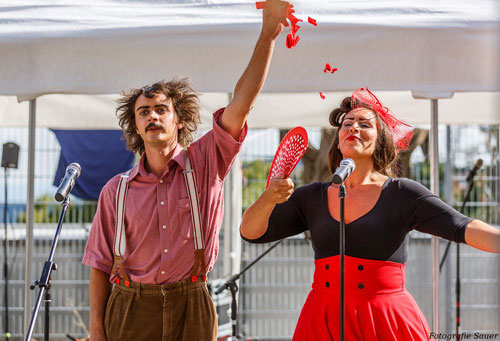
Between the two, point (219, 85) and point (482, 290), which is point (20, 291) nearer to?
point (219, 85)

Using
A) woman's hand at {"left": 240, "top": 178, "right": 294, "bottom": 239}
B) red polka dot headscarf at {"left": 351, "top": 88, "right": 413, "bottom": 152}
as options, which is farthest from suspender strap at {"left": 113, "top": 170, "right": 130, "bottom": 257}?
red polka dot headscarf at {"left": 351, "top": 88, "right": 413, "bottom": 152}

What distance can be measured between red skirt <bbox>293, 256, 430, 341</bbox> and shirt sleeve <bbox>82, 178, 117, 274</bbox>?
2.62 ft

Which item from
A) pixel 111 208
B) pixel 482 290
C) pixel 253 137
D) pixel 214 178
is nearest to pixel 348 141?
pixel 214 178

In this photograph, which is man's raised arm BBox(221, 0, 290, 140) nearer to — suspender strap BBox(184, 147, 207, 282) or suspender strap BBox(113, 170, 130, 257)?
suspender strap BBox(184, 147, 207, 282)

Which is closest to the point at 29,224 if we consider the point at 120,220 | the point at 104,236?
the point at 104,236

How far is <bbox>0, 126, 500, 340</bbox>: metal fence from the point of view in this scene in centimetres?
564

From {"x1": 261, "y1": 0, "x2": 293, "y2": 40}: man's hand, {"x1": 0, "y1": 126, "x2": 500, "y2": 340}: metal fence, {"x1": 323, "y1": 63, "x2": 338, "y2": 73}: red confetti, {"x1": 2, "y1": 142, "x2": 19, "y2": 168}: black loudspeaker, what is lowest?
{"x1": 0, "y1": 126, "x2": 500, "y2": 340}: metal fence

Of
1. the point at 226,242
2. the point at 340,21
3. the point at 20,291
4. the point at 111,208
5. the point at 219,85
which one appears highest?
the point at 340,21

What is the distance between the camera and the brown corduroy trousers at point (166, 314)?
2.22 meters

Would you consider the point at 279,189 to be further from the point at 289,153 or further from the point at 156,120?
the point at 156,120

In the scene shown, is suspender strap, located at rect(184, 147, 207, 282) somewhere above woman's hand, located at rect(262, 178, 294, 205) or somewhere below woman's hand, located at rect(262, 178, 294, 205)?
below

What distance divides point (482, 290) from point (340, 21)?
391 centimetres

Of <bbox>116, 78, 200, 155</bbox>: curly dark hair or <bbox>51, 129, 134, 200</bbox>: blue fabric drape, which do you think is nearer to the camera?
<bbox>116, 78, 200, 155</bbox>: curly dark hair

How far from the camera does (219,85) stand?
275 centimetres
